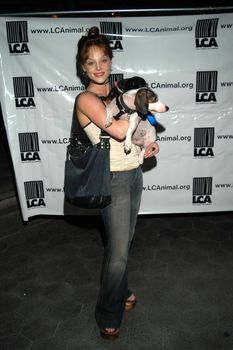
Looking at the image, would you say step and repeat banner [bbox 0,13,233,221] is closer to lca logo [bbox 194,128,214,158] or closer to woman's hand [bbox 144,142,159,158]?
lca logo [bbox 194,128,214,158]

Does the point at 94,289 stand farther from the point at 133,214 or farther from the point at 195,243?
the point at 195,243

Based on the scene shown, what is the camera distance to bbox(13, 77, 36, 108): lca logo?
3.66 m

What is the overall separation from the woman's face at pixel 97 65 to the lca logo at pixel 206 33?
73.3 inches

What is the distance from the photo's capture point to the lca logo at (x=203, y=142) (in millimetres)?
3910

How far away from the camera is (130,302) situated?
2885mm

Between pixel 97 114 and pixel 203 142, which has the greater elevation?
pixel 97 114

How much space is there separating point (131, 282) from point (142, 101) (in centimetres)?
202

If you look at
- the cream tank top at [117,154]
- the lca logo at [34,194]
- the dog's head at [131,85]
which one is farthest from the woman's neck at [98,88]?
the lca logo at [34,194]

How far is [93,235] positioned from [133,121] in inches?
95.3

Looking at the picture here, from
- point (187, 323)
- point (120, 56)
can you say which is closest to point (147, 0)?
point (120, 56)

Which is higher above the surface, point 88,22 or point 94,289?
Result: point 88,22

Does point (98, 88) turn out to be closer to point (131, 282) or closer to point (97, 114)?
point (97, 114)

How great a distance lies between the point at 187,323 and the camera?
270cm

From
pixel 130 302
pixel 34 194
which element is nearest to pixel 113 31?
pixel 34 194
